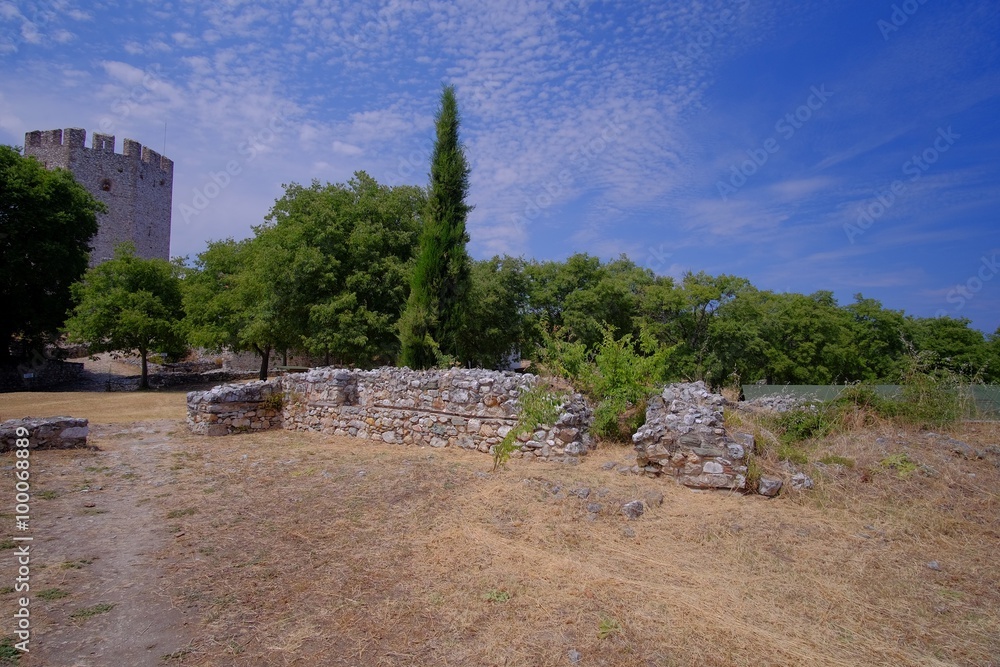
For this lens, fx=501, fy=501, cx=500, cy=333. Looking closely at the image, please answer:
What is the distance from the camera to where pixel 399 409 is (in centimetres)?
994

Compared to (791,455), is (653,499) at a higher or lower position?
lower

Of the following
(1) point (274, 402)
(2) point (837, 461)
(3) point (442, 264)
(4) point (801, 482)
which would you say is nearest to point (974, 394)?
(2) point (837, 461)

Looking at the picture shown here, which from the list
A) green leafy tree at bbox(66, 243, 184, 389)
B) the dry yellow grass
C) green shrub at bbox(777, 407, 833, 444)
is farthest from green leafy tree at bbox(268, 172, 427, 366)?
green shrub at bbox(777, 407, 833, 444)

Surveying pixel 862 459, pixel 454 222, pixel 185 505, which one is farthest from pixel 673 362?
pixel 185 505

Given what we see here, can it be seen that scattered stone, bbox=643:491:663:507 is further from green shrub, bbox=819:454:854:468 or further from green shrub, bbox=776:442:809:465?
green shrub, bbox=819:454:854:468

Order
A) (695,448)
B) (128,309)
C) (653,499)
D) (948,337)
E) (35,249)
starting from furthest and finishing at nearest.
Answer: (948,337), (35,249), (128,309), (695,448), (653,499)

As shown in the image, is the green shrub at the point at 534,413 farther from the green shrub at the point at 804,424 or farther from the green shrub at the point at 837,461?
the green shrub at the point at 837,461

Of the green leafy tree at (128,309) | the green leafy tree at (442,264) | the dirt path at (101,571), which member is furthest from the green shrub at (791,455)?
the green leafy tree at (128,309)

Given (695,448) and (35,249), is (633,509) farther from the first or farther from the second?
(35,249)

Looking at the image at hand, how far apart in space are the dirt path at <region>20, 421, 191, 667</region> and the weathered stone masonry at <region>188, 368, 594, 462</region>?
350 cm

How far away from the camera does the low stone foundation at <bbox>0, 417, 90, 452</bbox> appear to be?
8.35 m

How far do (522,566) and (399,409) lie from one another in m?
6.04

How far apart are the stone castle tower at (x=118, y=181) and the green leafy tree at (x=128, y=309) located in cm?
1184

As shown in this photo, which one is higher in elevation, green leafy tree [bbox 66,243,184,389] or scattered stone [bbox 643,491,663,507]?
green leafy tree [bbox 66,243,184,389]
